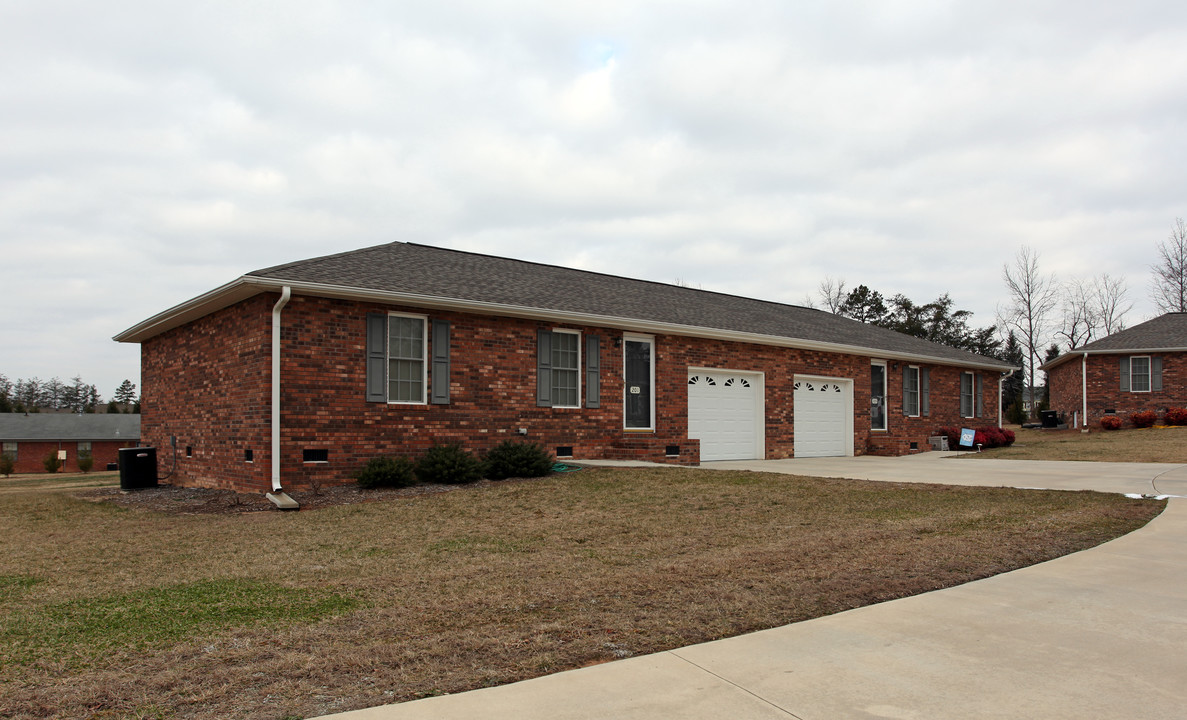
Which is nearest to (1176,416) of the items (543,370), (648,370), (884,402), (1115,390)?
(1115,390)

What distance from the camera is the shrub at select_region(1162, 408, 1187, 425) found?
28266 mm

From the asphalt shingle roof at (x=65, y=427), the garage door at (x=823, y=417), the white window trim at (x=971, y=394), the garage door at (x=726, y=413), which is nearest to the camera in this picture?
the garage door at (x=726, y=413)

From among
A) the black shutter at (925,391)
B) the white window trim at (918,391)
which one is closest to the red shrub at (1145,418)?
the black shutter at (925,391)

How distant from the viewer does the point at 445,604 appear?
214 inches

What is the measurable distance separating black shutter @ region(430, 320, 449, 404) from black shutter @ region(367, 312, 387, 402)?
920 millimetres

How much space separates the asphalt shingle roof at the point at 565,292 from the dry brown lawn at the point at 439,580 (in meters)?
4.24

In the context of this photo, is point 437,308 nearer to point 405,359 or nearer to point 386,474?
point 405,359

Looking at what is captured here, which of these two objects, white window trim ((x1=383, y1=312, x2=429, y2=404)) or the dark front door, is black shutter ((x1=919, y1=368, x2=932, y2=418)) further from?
white window trim ((x1=383, y1=312, x2=429, y2=404))

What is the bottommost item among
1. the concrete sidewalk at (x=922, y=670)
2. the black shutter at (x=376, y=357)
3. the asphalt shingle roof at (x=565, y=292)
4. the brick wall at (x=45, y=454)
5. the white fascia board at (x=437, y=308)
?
the brick wall at (x=45, y=454)

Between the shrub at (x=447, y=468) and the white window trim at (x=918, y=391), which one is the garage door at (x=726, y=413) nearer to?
the shrub at (x=447, y=468)

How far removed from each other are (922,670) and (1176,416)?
3139 cm

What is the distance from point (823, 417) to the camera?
20.8m

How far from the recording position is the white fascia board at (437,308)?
12.2 meters

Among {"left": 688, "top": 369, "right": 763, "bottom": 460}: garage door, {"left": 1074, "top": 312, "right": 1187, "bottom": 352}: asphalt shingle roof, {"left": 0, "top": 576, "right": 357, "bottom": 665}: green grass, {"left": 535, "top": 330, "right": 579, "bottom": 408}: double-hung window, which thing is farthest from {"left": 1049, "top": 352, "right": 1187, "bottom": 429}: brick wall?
{"left": 0, "top": 576, "right": 357, "bottom": 665}: green grass
